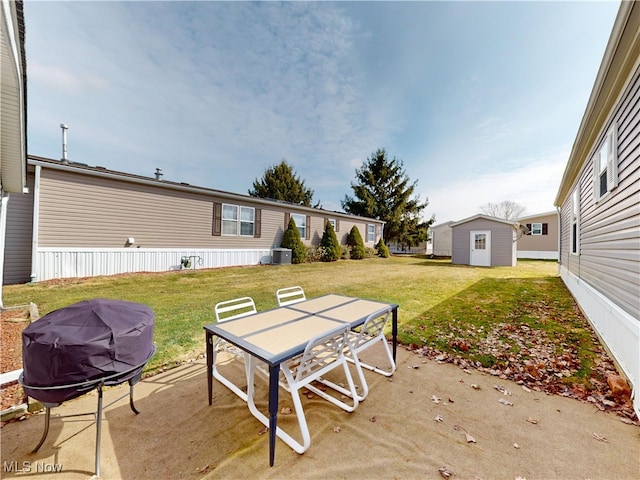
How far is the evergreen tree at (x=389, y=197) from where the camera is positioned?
87.3 feet

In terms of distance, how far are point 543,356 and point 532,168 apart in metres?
14.3

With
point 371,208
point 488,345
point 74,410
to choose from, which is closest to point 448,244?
point 371,208

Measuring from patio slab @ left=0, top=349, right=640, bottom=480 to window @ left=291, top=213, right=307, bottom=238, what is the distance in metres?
13.5

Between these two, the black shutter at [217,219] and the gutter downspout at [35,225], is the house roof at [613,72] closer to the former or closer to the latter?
the black shutter at [217,219]

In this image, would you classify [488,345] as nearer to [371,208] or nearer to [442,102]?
[442,102]

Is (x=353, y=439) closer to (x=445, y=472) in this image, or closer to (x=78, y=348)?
(x=445, y=472)

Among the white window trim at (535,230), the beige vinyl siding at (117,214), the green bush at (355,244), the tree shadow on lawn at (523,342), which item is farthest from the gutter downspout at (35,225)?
the white window trim at (535,230)

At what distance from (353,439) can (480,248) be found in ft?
54.7

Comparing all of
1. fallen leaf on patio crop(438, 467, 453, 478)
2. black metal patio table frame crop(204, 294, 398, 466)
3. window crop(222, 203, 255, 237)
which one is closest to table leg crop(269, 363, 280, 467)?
black metal patio table frame crop(204, 294, 398, 466)

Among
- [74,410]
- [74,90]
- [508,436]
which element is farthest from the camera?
[74,90]

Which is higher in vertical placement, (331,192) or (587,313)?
(331,192)

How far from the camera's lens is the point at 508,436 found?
6.75 feet

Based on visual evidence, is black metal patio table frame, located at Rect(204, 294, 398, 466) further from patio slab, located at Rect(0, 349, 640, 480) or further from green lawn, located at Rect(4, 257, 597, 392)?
green lawn, located at Rect(4, 257, 597, 392)

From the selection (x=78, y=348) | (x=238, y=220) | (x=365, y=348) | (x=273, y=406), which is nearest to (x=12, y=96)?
(x=78, y=348)
